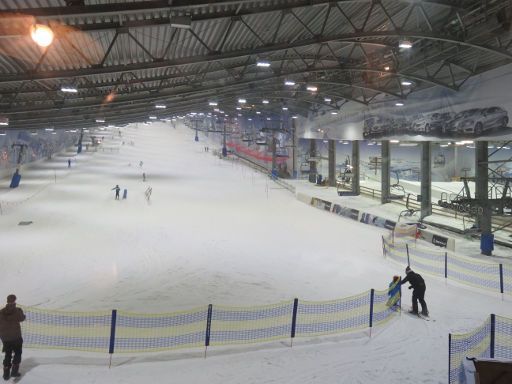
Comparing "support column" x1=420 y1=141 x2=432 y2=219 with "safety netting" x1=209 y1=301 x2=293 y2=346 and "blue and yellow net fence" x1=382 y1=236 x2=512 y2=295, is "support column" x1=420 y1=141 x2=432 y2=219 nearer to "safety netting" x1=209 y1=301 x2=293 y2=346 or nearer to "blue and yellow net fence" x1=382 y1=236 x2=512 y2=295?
"blue and yellow net fence" x1=382 y1=236 x2=512 y2=295

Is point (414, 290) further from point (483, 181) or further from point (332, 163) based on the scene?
point (332, 163)

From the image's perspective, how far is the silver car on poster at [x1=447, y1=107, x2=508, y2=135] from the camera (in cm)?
1883

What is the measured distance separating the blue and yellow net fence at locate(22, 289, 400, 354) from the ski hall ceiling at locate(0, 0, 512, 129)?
23.3 ft

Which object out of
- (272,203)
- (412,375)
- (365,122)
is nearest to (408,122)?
(365,122)

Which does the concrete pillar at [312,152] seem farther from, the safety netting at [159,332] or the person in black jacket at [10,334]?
the person in black jacket at [10,334]

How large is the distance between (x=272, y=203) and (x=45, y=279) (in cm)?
2097

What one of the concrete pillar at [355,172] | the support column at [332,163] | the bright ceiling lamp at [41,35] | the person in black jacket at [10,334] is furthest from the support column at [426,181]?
the person in black jacket at [10,334]

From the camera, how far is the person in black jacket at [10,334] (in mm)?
6730

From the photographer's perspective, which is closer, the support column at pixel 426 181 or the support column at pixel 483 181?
the support column at pixel 483 181

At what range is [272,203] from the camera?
32.1 m

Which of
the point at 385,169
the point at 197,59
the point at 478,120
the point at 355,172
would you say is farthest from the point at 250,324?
the point at 355,172

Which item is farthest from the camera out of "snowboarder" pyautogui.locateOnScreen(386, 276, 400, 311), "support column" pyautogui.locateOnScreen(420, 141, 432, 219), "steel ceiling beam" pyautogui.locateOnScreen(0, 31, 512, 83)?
Answer: "support column" pyautogui.locateOnScreen(420, 141, 432, 219)

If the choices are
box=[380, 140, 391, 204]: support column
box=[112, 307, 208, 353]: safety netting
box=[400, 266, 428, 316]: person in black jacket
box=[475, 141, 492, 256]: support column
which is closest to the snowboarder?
box=[400, 266, 428, 316]: person in black jacket

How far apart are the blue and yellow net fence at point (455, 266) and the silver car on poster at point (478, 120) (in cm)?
690
